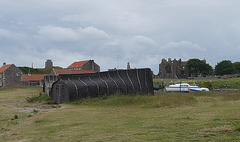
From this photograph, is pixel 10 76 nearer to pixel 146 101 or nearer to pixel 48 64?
pixel 48 64

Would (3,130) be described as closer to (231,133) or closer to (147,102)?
(231,133)

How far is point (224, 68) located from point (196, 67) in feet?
37.3

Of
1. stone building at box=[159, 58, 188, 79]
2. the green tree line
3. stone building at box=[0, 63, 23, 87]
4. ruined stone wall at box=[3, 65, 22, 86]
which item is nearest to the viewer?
stone building at box=[0, 63, 23, 87]

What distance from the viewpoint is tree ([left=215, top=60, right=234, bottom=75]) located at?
99.9 metres

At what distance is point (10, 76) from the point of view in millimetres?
70812

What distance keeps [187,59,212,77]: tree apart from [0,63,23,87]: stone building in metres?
65.9

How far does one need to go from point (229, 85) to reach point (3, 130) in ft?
156

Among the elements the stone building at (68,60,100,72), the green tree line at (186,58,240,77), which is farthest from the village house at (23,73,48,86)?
the green tree line at (186,58,240,77)

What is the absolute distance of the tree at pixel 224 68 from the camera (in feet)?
328

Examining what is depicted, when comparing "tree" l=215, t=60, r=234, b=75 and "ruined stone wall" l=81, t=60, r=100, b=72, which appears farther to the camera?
"tree" l=215, t=60, r=234, b=75

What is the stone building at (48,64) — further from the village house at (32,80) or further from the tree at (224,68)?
the tree at (224,68)

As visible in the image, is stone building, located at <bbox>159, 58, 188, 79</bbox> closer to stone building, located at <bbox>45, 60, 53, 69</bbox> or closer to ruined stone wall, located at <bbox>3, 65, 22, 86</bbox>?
ruined stone wall, located at <bbox>3, 65, 22, 86</bbox>

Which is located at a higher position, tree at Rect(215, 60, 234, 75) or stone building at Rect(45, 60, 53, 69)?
stone building at Rect(45, 60, 53, 69)

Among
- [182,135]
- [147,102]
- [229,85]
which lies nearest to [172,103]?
[147,102]
